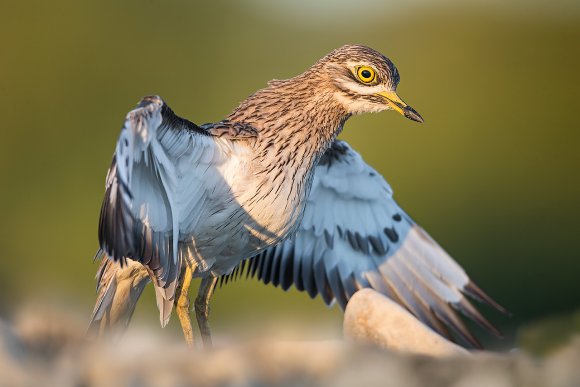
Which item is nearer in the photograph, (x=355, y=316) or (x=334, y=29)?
(x=355, y=316)

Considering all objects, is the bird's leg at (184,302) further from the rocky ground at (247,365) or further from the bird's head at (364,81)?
the rocky ground at (247,365)

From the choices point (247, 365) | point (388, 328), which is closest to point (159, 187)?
point (388, 328)

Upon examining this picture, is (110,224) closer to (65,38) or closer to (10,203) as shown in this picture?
(10,203)

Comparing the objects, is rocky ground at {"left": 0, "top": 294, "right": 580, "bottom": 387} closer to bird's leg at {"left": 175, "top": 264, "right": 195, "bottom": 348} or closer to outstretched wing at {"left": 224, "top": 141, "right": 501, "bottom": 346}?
bird's leg at {"left": 175, "top": 264, "right": 195, "bottom": 348}

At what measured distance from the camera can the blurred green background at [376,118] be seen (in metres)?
15.7

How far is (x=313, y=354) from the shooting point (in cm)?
396

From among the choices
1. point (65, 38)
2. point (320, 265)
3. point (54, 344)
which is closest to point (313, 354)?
point (54, 344)

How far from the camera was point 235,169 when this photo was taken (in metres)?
5.55

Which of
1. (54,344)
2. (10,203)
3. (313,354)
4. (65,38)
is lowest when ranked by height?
(10,203)

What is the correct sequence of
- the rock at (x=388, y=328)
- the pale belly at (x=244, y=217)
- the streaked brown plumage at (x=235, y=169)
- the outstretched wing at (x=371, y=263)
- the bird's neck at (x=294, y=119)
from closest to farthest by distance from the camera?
the rock at (x=388, y=328) → the streaked brown plumage at (x=235, y=169) → the pale belly at (x=244, y=217) → the bird's neck at (x=294, y=119) → the outstretched wing at (x=371, y=263)

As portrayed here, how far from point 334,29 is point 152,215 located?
13.9m

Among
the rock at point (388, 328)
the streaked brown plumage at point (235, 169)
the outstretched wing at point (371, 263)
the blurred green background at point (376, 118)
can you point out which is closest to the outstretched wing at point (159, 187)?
the streaked brown plumage at point (235, 169)

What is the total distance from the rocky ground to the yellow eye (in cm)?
211

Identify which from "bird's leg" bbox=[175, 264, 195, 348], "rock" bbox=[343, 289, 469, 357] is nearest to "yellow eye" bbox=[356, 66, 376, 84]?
"rock" bbox=[343, 289, 469, 357]
